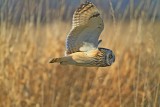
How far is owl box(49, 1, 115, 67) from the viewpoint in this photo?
71cm

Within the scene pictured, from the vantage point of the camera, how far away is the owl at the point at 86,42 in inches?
28.0

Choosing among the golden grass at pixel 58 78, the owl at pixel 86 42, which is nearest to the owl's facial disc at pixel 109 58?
the owl at pixel 86 42

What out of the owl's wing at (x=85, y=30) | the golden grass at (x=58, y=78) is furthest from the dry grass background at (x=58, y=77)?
the owl's wing at (x=85, y=30)

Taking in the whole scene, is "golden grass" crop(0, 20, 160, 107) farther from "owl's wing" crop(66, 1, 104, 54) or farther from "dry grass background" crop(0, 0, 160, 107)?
"owl's wing" crop(66, 1, 104, 54)

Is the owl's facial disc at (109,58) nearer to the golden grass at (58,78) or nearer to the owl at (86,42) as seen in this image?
the owl at (86,42)

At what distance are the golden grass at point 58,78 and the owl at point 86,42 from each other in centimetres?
164

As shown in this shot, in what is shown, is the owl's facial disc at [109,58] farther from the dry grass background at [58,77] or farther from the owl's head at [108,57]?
the dry grass background at [58,77]

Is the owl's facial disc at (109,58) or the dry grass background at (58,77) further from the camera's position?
the dry grass background at (58,77)

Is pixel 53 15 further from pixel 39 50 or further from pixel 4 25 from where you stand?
pixel 4 25

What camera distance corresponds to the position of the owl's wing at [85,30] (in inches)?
28.4

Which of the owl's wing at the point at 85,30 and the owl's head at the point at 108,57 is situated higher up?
the owl's wing at the point at 85,30

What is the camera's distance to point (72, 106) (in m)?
2.64

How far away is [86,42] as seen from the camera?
30.1 inches

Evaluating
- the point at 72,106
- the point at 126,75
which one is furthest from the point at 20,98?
the point at 126,75
